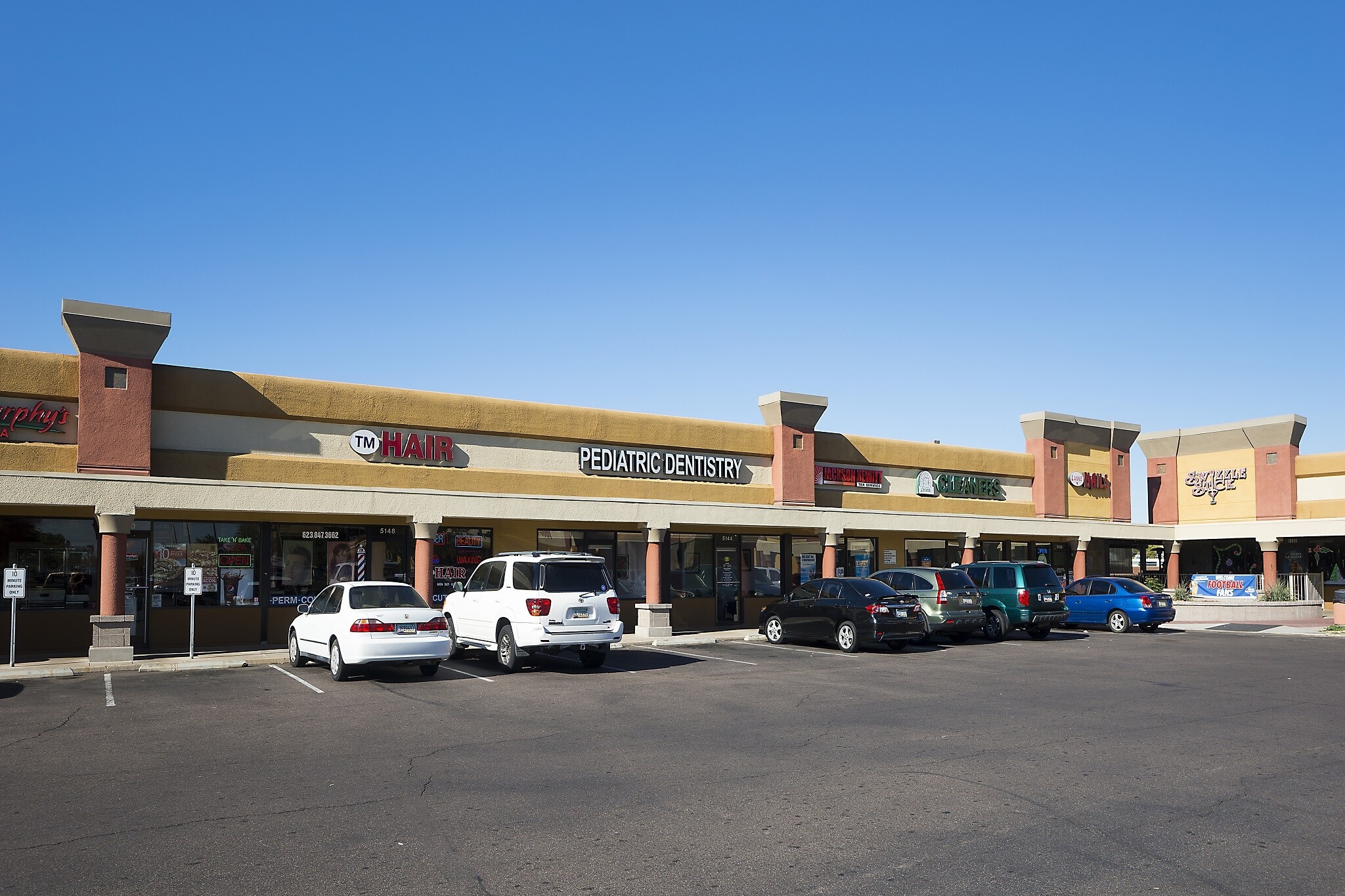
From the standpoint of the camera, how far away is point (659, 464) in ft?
91.3

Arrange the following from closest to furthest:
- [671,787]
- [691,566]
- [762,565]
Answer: [671,787] → [691,566] → [762,565]

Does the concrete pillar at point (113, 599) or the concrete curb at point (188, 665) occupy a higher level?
the concrete pillar at point (113, 599)

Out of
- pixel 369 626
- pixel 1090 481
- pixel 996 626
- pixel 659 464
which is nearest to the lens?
pixel 369 626

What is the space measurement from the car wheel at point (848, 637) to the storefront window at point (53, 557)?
1527cm

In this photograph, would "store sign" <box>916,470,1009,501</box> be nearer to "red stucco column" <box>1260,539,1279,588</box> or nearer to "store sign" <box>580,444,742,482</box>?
"store sign" <box>580,444,742,482</box>

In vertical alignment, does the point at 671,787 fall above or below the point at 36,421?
below

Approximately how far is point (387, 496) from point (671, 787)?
15.0 meters

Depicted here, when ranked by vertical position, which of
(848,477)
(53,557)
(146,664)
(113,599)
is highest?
(848,477)

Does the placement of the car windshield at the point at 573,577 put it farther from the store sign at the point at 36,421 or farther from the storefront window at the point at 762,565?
the storefront window at the point at 762,565

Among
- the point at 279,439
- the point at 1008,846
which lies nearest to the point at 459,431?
the point at 279,439

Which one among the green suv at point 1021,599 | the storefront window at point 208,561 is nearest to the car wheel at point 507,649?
the storefront window at point 208,561

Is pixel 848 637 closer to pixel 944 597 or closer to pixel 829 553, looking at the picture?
pixel 944 597

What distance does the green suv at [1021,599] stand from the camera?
2608 cm

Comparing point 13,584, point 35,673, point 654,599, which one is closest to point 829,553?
point 654,599
